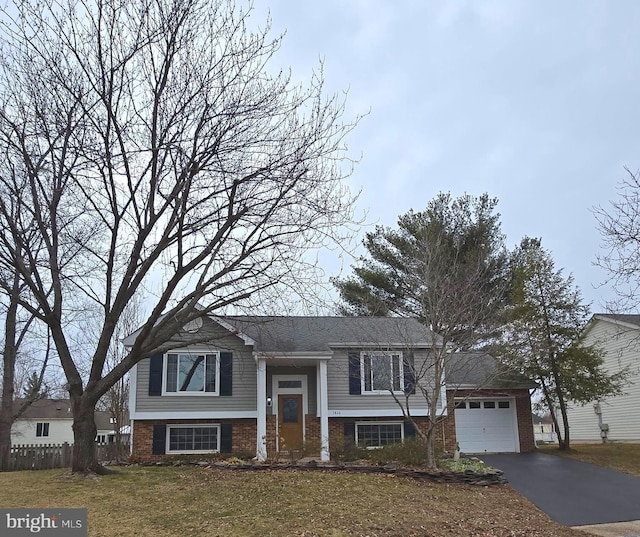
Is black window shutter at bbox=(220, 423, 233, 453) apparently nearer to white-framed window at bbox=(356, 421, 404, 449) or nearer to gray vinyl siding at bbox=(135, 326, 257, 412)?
gray vinyl siding at bbox=(135, 326, 257, 412)

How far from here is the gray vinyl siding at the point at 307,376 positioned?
744 inches

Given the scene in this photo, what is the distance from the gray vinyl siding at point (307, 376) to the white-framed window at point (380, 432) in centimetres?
161

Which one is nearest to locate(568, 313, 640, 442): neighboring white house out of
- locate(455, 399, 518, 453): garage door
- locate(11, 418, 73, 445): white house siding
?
locate(455, 399, 518, 453): garage door

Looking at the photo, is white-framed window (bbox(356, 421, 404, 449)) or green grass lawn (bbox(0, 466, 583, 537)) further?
white-framed window (bbox(356, 421, 404, 449))

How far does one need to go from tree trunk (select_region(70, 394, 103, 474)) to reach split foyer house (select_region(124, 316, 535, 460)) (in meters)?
5.04

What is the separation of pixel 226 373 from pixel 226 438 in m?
2.01

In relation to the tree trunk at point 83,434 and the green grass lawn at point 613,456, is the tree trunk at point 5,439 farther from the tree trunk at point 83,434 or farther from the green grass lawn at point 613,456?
the green grass lawn at point 613,456

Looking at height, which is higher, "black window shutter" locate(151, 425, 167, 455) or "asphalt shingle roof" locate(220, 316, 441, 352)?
"asphalt shingle roof" locate(220, 316, 441, 352)

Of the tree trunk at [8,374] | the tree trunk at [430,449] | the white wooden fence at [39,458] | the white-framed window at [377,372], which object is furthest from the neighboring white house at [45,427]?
the tree trunk at [430,449]

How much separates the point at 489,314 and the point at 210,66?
10546mm

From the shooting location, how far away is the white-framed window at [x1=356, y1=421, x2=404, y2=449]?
18.9m

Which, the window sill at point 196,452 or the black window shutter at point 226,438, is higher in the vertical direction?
the black window shutter at point 226,438

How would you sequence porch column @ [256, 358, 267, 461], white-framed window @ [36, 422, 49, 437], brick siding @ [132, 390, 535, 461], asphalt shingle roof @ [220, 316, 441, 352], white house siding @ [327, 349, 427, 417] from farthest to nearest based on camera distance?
1. white-framed window @ [36, 422, 49, 437]
2. white house siding @ [327, 349, 427, 417]
3. asphalt shingle roof @ [220, 316, 441, 352]
4. brick siding @ [132, 390, 535, 461]
5. porch column @ [256, 358, 267, 461]

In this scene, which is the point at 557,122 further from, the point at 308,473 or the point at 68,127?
the point at 68,127
